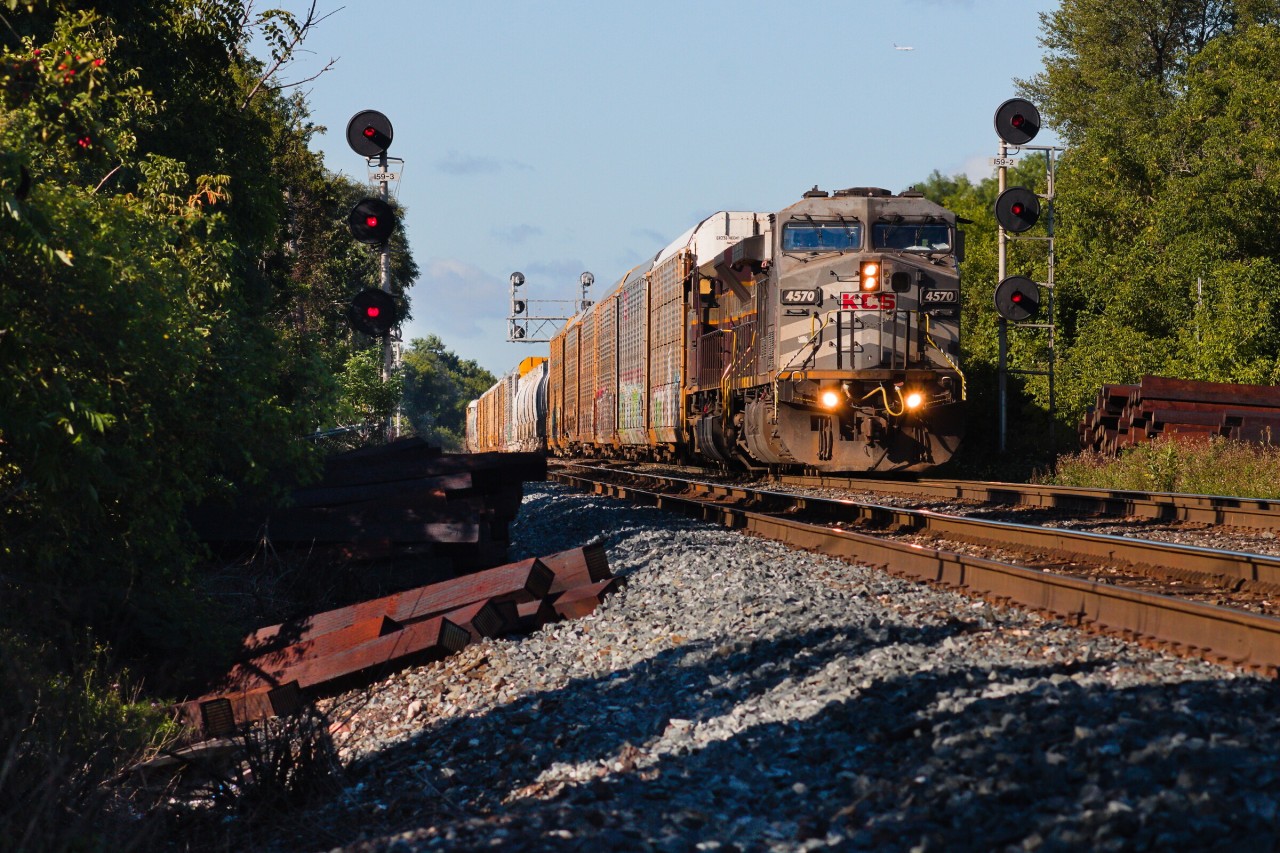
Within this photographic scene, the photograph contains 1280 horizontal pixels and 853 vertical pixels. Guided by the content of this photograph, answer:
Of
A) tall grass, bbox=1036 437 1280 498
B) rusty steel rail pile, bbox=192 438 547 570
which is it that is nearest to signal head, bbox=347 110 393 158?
rusty steel rail pile, bbox=192 438 547 570

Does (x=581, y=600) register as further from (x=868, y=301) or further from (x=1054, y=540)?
(x=868, y=301)

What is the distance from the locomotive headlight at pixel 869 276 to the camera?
51.0 feet

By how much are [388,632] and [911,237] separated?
409 inches

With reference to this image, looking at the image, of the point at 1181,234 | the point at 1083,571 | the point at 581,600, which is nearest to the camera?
the point at 581,600

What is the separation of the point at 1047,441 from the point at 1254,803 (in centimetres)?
2067

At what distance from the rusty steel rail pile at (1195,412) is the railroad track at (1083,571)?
6.73 metres

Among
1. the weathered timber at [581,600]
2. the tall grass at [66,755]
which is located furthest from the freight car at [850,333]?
the tall grass at [66,755]

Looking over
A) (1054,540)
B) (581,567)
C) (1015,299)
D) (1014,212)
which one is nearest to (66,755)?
(581,567)

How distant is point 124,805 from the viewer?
5539 mm

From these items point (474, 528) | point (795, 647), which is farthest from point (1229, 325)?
point (795, 647)

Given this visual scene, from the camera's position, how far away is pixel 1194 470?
53.3ft

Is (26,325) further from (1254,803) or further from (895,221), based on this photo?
(895,221)

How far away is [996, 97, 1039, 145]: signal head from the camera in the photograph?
75.2ft

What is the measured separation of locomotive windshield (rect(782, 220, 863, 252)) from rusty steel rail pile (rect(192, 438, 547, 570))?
6.34 m
